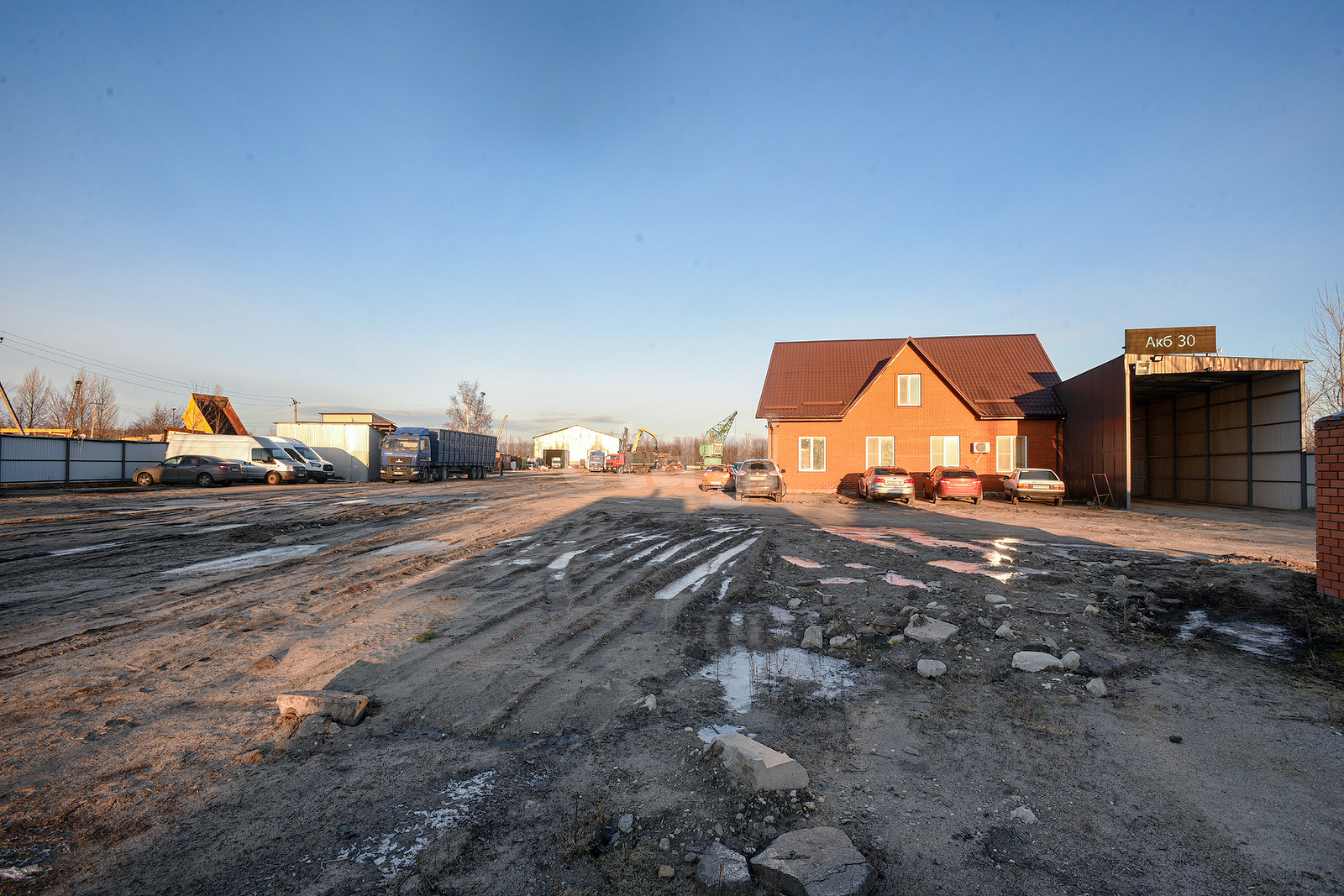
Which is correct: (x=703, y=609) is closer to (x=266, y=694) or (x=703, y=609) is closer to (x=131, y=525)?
(x=266, y=694)

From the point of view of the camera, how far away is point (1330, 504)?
613cm

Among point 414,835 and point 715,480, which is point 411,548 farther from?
point 715,480

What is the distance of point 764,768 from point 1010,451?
32162mm

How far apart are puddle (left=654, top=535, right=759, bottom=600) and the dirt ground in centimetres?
14

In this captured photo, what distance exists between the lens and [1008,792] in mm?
3387

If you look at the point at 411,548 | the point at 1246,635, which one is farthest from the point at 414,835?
the point at 411,548

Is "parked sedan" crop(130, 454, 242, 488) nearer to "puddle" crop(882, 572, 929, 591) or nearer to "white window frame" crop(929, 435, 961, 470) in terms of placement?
"puddle" crop(882, 572, 929, 591)

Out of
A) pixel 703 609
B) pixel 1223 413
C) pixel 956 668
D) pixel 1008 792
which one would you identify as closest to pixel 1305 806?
pixel 1008 792

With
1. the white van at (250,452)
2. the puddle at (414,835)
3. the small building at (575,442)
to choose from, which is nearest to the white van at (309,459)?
the white van at (250,452)

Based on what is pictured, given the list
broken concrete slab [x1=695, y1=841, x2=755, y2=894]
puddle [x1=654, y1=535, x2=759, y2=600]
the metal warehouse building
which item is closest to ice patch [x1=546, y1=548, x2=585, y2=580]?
puddle [x1=654, y1=535, x2=759, y2=600]

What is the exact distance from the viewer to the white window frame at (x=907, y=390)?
3077 centimetres

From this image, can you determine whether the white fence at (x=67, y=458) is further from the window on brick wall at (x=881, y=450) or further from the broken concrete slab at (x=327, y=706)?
the window on brick wall at (x=881, y=450)

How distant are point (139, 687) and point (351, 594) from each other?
3001 millimetres

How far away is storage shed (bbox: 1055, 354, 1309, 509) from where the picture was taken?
2152 centimetres
